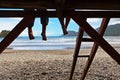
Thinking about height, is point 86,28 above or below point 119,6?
below

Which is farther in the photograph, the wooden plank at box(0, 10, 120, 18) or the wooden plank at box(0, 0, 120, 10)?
the wooden plank at box(0, 10, 120, 18)

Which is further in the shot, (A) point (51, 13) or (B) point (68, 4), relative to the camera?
(A) point (51, 13)

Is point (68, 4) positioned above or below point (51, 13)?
above

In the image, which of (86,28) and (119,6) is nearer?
(119,6)

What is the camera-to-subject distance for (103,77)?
13.1 metres

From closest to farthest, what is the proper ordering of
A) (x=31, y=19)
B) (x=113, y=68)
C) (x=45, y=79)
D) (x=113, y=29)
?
(x=31, y=19)
(x=45, y=79)
(x=113, y=68)
(x=113, y=29)

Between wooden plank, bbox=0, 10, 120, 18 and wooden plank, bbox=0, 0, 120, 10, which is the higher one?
wooden plank, bbox=0, 0, 120, 10

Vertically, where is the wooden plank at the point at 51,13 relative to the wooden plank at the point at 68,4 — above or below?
below

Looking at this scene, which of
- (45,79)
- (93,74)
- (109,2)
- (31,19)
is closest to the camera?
(109,2)

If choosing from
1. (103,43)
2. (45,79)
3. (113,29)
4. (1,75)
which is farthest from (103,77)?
(113,29)

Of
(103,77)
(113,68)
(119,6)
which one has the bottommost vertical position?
(113,68)

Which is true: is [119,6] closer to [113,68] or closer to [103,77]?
[103,77]

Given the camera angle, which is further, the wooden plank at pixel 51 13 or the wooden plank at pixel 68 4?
the wooden plank at pixel 51 13

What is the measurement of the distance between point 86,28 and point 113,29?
185969 millimetres
